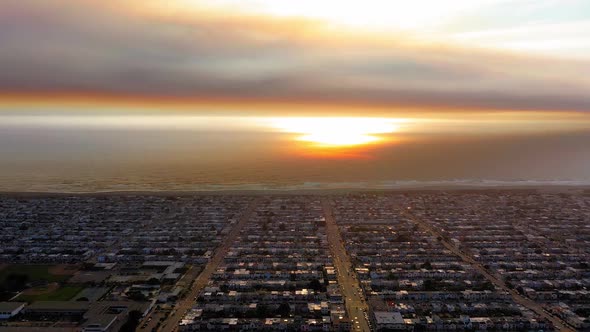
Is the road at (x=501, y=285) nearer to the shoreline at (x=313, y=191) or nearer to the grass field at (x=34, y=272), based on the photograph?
the shoreline at (x=313, y=191)

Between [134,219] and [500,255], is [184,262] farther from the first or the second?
[500,255]

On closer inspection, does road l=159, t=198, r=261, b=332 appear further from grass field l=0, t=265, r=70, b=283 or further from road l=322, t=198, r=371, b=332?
grass field l=0, t=265, r=70, b=283

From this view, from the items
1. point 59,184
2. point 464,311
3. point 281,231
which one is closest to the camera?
point 464,311

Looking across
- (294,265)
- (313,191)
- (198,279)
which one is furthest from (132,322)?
(313,191)

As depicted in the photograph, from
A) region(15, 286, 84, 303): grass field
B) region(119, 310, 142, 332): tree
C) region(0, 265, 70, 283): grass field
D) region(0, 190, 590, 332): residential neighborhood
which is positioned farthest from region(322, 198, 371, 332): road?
region(0, 265, 70, 283): grass field

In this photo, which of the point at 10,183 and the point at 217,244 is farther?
the point at 10,183

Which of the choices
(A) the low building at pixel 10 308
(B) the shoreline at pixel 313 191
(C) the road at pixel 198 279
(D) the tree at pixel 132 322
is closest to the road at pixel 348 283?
(C) the road at pixel 198 279

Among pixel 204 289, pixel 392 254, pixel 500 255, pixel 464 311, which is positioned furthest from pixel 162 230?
pixel 500 255
